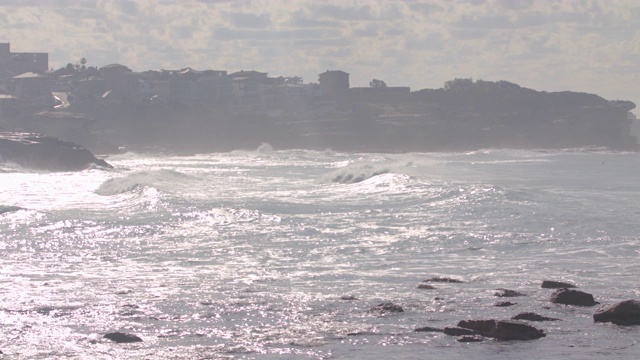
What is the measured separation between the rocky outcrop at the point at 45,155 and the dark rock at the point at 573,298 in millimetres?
55422

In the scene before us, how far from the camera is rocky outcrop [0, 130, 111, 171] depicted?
229 ft

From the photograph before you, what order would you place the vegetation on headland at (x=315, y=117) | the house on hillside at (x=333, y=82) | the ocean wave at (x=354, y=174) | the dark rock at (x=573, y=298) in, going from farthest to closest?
the house on hillside at (x=333, y=82) < the vegetation on headland at (x=315, y=117) < the ocean wave at (x=354, y=174) < the dark rock at (x=573, y=298)

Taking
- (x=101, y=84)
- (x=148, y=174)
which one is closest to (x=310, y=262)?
(x=148, y=174)

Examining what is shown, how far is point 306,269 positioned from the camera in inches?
845

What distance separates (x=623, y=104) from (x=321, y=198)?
119710mm

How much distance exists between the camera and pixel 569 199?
35.7 metres

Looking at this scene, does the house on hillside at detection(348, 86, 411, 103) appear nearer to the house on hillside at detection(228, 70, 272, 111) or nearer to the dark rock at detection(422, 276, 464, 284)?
the house on hillside at detection(228, 70, 272, 111)

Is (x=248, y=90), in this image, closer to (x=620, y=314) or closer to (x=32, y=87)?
(x=32, y=87)

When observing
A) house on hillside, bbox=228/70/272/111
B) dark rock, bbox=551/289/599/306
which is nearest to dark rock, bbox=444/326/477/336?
dark rock, bbox=551/289/599/306

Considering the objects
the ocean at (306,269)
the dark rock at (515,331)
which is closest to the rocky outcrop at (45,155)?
the ocean at (306,269)

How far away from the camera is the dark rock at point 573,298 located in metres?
17.3

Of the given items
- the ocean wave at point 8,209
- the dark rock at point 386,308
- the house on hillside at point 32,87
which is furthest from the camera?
the house on hillside at point 32,87

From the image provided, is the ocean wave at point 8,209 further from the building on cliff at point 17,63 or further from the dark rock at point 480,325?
the building on cliff at point 17,63

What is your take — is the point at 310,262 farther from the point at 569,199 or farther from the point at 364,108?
the point at 364,108
